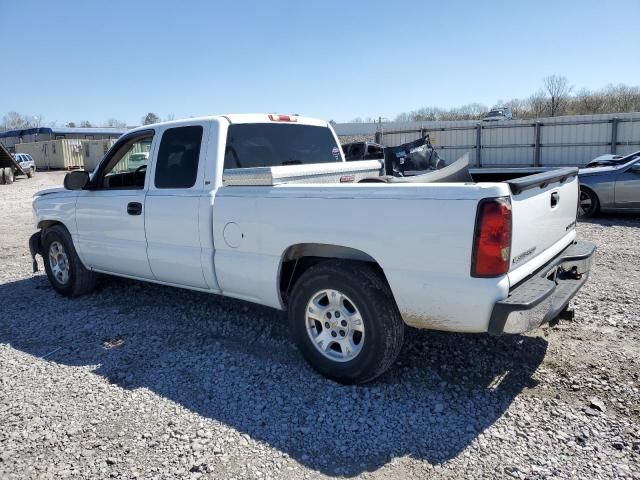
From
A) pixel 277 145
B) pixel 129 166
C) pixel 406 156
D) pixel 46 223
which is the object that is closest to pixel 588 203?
pixel 406 156

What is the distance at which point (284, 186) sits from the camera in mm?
3861

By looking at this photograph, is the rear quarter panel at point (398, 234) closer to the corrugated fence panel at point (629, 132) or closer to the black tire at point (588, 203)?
the black tire at point (588, 203)

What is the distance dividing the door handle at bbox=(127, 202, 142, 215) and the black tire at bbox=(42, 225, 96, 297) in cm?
138

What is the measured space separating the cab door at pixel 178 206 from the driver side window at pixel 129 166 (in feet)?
1.23

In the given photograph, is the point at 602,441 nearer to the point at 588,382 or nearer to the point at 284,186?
the point at 588,382

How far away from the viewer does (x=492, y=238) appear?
2.99 metres

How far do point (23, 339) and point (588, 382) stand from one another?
4946mm

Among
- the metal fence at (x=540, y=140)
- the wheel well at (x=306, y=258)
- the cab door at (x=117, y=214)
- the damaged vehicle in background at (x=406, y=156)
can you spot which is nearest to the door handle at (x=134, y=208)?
the cab door at (x=117, y=214)

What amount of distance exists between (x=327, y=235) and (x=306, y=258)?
57 centimetres

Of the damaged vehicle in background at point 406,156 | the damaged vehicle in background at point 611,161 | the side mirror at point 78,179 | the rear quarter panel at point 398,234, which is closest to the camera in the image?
the rear quarter panel at point 398,234

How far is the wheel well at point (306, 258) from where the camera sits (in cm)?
364

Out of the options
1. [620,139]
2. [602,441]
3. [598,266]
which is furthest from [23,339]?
[620,139]

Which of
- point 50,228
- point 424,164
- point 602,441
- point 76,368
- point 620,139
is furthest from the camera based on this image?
point 620,139

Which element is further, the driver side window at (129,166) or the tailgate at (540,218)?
the driver side window at (129,166)
